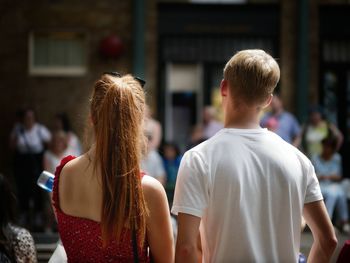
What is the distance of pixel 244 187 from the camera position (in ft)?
9.32

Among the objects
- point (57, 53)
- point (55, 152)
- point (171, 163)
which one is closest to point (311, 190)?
point (55, 152)

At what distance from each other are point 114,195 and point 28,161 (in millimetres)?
9137

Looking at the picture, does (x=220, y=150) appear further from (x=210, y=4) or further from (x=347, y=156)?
(x=210, y=4)

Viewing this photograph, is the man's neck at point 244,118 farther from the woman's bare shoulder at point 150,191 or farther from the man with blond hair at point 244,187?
the woman's bare shoulder at point 150,191

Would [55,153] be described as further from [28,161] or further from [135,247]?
[135,247]

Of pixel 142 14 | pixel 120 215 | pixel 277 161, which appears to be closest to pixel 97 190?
pixel 120 215

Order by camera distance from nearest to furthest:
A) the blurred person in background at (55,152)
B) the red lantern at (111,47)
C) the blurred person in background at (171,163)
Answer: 1. the blurred person in background at (55,152)
2. the blurred person in background at (171,163)
3. the red lantern at (111,47)

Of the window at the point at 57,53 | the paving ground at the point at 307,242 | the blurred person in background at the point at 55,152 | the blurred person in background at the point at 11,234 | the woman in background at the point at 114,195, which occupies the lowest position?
the paving ground at the point at 307,242

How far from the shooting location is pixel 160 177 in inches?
394

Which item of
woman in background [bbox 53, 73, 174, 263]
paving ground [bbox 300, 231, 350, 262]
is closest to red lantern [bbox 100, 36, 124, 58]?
paving ground [bbox 300, 231, 350, 262]

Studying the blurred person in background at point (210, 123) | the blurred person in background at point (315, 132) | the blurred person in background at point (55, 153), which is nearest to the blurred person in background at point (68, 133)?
the blurred person in background at point (55, 153)

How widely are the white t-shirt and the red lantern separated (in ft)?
39.4

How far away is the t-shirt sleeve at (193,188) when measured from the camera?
2.80 metres

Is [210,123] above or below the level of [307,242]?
Answer: above
